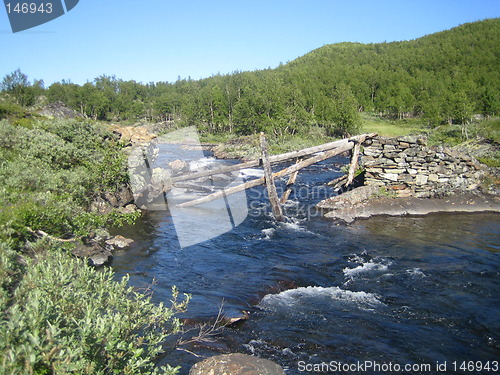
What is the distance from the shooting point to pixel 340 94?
76.9m

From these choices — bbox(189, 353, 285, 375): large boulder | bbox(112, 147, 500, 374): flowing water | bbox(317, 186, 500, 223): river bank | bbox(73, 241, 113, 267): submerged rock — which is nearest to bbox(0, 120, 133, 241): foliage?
bbox(73, 241, 113, 267): submerged rock

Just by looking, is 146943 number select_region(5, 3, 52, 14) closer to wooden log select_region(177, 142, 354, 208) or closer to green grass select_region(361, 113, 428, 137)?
wooden log select_region(177, 142, 354, 208)

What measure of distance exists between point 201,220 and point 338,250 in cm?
712

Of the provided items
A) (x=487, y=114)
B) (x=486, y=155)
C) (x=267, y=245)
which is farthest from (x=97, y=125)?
(x=487, y=114)

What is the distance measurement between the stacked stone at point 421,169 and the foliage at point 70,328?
1317 centimetres

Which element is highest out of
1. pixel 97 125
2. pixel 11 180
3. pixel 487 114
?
pixel 97 125

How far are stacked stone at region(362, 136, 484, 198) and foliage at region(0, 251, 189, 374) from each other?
43.2ft

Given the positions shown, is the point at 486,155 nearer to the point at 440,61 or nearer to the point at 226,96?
the point at 226,96

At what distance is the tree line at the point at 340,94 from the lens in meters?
63.0

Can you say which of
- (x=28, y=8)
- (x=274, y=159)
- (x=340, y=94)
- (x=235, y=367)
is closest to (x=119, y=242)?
(x=274, y=159)

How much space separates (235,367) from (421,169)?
12926 mm

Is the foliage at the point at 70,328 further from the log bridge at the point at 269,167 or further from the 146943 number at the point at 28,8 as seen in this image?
the log bridge at the point at 269,167

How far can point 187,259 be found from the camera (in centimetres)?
1147

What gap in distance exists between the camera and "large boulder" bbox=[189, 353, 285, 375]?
17.0 ft
